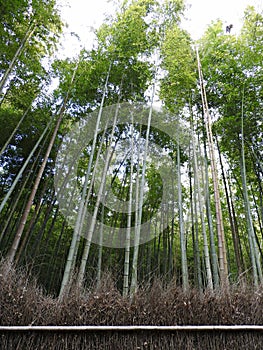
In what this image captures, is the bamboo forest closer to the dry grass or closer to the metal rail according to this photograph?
the dry grass

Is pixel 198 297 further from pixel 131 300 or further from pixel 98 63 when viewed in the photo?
pixel 98 63

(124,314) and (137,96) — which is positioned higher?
(137,96)

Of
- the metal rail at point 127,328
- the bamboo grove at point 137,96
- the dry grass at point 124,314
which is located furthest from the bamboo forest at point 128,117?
the metal rail at point 127,328

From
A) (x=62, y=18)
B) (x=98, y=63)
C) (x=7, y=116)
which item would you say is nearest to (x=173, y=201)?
(x=98, y=63)

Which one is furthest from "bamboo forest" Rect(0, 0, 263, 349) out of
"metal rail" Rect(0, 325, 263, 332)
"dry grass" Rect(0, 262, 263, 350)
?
"metal rail" Rect(0, 325, 263, 332)

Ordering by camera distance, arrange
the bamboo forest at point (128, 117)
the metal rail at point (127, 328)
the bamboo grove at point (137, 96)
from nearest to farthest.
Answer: the metal rail at point (127, 328) → the bamboo forest at point (128, 117) → the bamboo grove at point (137, 96)

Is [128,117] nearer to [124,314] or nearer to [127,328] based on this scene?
[124,314]

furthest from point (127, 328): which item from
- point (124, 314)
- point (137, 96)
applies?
point (137, 96)

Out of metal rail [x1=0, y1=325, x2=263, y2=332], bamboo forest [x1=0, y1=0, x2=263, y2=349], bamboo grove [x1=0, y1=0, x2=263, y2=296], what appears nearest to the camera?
metal rail [x1=0, y1=325, x2=263, y2=332]

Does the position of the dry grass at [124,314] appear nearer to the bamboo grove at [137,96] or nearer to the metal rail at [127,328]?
the metal rail at [127,328]

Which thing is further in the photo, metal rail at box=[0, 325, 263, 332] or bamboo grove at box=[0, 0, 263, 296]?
bamboo grove at box=[0, 0, 263, 296]

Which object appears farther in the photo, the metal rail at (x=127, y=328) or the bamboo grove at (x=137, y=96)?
the bamboo grove at (x=137, y=96)

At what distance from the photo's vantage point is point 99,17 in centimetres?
498

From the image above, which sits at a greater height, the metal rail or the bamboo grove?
the bamboo grove
